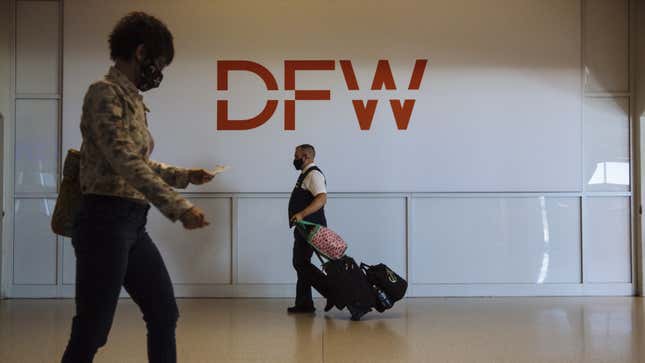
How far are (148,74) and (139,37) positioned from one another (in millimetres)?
122

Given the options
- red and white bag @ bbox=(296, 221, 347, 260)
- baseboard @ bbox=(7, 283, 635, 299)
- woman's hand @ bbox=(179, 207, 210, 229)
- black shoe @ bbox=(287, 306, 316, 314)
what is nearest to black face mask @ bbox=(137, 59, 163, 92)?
woman's hand @ bbox=(179, 207, 210, 229)

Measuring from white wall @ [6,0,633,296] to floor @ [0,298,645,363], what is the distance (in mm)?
388

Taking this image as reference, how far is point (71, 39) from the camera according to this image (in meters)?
7.24

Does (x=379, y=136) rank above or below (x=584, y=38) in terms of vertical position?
below

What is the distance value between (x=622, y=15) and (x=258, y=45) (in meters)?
3.60

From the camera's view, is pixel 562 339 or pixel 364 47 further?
pixel 364 47

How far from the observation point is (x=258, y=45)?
726 centimetres

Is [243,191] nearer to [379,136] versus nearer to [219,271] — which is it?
[219,271]

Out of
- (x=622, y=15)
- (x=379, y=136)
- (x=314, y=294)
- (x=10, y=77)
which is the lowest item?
(x=314, y=294)

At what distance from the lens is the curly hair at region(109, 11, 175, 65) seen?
2410 millimetres

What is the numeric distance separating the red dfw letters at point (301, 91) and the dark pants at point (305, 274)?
1.51 metres

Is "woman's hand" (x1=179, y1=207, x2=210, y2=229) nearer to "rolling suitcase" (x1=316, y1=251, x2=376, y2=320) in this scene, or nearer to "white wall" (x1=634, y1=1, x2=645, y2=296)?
"rolling suitcase" (x1=316, y1=251, x2=376, y2=320)

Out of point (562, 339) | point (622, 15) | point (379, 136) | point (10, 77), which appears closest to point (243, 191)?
point (379, 136)

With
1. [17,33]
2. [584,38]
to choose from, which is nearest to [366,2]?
[584,38]
